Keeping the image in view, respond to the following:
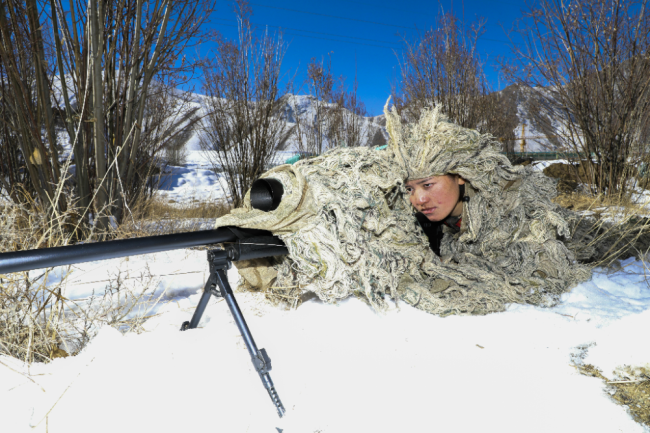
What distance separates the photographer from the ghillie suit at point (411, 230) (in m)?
1.46

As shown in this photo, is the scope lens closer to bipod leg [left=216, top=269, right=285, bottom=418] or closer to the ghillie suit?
the ghillie suit

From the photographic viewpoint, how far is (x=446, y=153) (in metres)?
1.71

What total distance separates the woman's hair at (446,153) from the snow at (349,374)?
0.63 metres

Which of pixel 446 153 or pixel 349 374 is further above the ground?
pixel 446 153

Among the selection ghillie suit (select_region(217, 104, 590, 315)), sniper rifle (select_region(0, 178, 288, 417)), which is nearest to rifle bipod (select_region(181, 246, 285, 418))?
sniper rifle (select_region(0, 178, 288, 417))

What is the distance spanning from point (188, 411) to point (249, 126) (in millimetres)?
3888

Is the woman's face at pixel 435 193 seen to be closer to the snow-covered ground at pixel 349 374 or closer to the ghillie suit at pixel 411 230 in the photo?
the ghillie suit at pixel 411 230

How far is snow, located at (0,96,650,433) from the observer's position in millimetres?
1009

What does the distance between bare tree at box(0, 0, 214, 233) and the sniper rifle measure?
1.19m

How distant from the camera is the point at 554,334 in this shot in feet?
4.67

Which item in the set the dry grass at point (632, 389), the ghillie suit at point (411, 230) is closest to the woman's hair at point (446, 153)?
the ghillie suit at point (411, 230)

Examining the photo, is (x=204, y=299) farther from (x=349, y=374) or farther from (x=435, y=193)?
(x=435, y=193)

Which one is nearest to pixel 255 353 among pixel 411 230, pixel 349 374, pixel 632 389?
pixel 349 374

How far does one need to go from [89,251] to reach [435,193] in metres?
1.45
